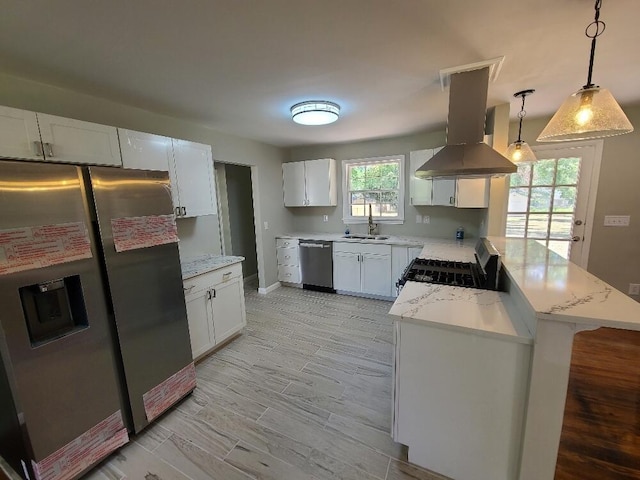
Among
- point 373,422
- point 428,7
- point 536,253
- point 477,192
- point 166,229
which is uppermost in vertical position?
point 428,7

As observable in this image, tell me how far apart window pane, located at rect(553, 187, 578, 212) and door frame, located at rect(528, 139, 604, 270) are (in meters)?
0.07

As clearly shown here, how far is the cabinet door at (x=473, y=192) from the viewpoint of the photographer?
309 cm

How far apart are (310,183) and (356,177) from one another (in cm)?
80

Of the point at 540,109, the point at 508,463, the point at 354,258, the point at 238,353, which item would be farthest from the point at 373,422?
the point at 540,109

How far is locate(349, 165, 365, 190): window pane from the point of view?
450 centimetres

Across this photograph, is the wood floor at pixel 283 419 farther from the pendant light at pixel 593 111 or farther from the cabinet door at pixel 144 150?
the pendant light at pixel 593 111

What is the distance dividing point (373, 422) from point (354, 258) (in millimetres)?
2405

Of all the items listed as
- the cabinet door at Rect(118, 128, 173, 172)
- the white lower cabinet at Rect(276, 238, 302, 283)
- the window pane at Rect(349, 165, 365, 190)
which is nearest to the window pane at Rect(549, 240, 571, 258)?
the window pane at Rect(349, 165, 365, 190)

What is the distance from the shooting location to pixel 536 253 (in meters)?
2.06

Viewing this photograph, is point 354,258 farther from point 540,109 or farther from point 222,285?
point 540,109

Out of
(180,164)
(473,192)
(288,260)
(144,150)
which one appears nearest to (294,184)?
(288,260)

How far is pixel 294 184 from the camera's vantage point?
4.64 metres

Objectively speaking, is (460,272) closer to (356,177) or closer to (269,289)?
(356,177)

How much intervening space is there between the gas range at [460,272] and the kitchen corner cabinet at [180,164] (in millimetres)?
2142
